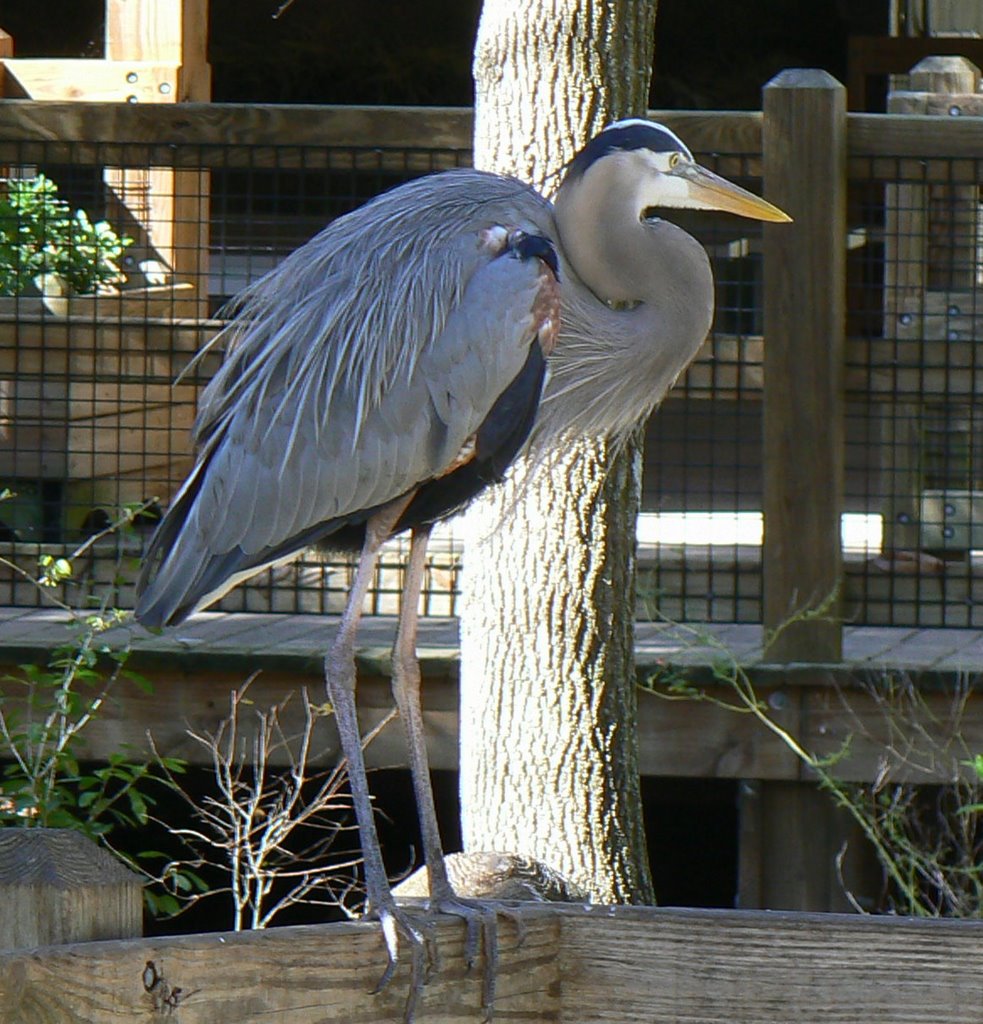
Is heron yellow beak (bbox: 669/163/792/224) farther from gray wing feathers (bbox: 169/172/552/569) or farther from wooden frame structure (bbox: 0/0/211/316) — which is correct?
wooden frame structure (bbox: 0/0/211/316)

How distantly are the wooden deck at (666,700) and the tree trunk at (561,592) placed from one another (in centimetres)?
65

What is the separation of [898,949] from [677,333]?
1.58m

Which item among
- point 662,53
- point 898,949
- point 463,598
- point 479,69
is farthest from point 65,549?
point 662,53

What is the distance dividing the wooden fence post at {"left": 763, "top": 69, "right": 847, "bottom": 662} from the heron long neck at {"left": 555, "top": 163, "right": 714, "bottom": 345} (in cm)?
168

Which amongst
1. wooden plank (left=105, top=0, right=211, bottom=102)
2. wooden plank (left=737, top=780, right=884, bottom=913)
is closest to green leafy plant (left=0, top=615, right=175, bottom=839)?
wooden plank (left=737, top=780, right=884, bottom=913)

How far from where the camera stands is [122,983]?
1.59 m

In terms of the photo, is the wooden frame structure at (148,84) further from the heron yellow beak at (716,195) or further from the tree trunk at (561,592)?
the heron yellow beak at (716,195)

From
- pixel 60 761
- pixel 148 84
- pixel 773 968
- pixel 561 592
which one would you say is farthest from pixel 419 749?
pixel 148 84

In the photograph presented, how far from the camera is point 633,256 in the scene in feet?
10.1

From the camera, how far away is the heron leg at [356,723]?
236cm

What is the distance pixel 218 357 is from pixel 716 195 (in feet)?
9.97

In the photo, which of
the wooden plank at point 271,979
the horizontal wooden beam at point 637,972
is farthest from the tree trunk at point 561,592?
the horizontal wooden beam at point 637,972

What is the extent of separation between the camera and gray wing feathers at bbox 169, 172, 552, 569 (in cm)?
292

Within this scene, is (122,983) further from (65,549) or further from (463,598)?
(65,549)
